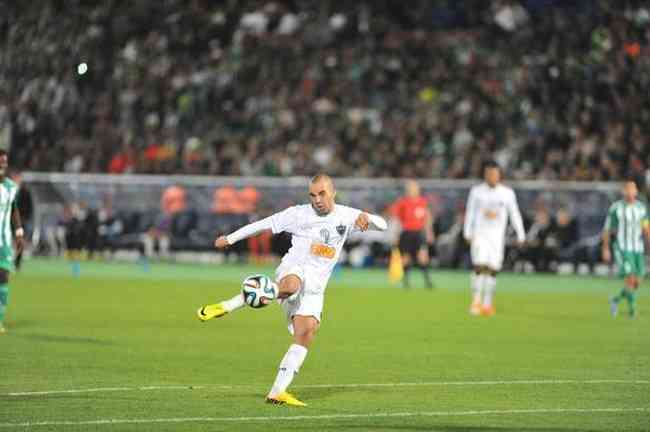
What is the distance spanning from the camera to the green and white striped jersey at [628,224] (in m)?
24.9

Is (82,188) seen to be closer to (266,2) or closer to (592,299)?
(266,2)

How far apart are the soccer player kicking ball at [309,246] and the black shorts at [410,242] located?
2043cm

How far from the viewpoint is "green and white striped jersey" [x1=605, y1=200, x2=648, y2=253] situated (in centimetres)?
2489

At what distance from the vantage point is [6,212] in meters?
19.8

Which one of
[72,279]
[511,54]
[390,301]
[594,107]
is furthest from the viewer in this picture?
[511,54]

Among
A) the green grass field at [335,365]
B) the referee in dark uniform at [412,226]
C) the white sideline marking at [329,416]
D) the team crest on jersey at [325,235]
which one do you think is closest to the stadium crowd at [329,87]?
Answer: the referee in dark uniform at [412,226]

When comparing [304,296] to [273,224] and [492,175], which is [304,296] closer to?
[273,224]

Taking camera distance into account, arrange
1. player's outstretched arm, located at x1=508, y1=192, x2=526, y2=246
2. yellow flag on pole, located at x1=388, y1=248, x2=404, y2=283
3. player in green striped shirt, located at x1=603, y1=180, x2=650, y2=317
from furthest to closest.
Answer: yellow flag on pole, located at x1=388, y1=248, x2=404, y2=283 < player in green striped shirt, located at x1=603, y1=180, x2=650, y2=317 < player's outstretched arm, located at x1=508, y1=192, x2=526, y2=246

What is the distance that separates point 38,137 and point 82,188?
272 centimetres

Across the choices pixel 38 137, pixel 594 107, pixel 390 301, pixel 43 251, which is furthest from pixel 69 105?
pixel 390 301

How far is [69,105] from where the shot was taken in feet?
151

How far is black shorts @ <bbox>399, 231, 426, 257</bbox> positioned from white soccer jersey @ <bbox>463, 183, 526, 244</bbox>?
25.2 feet

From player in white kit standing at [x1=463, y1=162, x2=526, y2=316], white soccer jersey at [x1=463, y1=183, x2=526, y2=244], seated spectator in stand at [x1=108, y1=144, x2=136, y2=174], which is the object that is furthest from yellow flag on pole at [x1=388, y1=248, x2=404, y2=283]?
seated spectator in stand at [x1=108, y1=144, x2=136, y2=174]

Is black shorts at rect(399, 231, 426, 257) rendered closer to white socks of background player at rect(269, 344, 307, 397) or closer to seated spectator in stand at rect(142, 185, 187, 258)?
seated spectator in stand at rect(142, 185, 187, 258)
